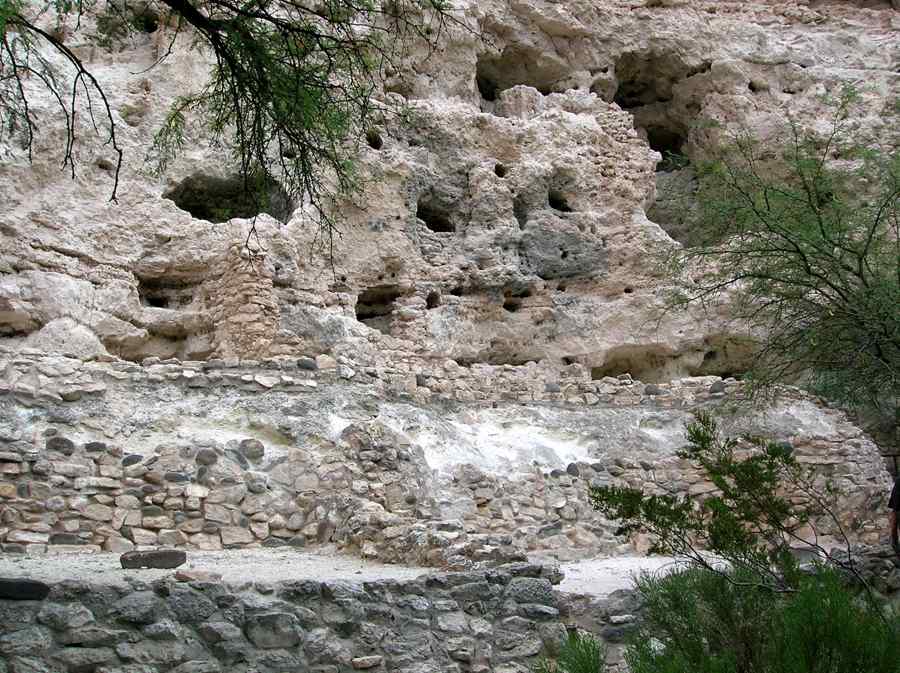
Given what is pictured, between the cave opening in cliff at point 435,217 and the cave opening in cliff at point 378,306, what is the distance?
1415 mm

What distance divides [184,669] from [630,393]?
837cm

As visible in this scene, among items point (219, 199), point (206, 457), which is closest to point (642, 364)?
point (219, 199)

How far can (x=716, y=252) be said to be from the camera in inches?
279

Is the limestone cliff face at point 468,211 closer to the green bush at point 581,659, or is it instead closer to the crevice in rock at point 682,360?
the crevice in rock at point 682,360

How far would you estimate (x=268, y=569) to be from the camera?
6.14 m

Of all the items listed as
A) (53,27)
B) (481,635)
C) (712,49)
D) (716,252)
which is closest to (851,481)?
(716,252)

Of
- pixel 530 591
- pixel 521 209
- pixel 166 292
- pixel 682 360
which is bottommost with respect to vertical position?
pixel 530 591

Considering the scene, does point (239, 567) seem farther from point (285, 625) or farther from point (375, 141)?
point (375, 141)

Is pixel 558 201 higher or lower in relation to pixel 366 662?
higher

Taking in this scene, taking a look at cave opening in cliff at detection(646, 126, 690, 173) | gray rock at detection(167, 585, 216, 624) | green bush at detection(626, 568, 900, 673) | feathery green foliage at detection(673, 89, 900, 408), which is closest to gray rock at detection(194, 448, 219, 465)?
gray rock at detection(167, 585, 216, 624)

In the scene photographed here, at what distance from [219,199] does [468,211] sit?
388 centimetres

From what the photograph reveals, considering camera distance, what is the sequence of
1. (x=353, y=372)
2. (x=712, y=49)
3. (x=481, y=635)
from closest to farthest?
(x=481, y=635) → (x=353, y=372) → (x=712, y=49)

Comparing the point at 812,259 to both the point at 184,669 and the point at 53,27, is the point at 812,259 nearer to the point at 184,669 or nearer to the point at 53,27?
the point at 184,669

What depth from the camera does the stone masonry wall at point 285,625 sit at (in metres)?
4.07
